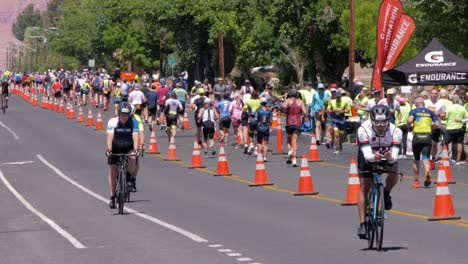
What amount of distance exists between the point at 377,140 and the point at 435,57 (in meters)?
19.6

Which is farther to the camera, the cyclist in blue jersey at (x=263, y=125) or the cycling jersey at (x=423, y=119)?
the cyclist in blue jersey at (x=263, y=125)

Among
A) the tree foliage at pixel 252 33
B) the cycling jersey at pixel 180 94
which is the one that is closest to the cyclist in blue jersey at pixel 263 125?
the cycling jersey at pixel 180 94

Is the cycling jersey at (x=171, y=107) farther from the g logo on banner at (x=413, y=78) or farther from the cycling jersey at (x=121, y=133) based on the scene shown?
the cycling jersey at (x=121, y=133)

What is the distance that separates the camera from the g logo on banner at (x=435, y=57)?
1339 inches

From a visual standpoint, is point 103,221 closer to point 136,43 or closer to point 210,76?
point 210,76

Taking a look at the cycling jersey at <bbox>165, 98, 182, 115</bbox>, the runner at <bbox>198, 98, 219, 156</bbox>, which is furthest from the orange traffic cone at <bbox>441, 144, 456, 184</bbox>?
the cycling jersey at <bbox>165, 98, 182, 115</bbox>

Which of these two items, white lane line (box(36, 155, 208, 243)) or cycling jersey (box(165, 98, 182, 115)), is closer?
white lane line (box(36, 155, 208, 243))

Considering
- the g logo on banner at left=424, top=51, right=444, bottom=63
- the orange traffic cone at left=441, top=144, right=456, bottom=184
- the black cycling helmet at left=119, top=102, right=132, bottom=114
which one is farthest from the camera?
the g logo on banner at left=424, top=51, right=444, bottom=63

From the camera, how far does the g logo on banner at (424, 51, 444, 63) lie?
112 ft

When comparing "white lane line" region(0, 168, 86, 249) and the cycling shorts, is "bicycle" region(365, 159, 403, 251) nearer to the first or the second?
"white lane line" region(0, 168, 86, 249)

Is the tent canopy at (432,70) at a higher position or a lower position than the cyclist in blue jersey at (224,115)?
higher

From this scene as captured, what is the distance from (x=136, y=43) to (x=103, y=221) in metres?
75.8

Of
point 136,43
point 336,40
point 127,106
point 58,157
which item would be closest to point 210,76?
point 136,43

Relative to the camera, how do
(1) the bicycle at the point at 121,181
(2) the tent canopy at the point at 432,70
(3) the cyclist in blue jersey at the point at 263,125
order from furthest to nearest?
(2) the tent canopy at the point at 432,70, (3) the cyclist in blue jersey at the point at 263,125, (1) the bicycle at the point at 121,181
